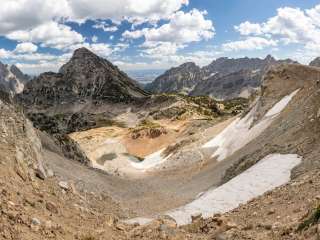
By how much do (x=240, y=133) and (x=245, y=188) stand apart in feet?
116

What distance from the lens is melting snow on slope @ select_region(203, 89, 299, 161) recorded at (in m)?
60.2

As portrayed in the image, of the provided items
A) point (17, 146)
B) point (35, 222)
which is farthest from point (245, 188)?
point (35, 222)

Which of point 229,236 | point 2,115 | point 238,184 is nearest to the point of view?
point 229,236

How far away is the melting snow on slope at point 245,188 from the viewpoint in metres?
29.4

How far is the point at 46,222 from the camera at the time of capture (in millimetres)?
15852

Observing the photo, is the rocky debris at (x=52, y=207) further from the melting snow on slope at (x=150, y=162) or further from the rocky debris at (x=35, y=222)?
the melting snow on slope at (x=150, y=162)

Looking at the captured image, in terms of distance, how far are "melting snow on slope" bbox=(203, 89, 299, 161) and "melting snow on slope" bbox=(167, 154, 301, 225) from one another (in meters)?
22.8

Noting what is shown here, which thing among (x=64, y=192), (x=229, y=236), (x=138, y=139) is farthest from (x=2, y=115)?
(x=138, y=139)

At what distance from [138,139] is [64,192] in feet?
298

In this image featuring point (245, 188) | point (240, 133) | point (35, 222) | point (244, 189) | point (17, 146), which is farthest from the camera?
point (240, 133)

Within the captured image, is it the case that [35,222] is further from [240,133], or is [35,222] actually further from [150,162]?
[150,162]

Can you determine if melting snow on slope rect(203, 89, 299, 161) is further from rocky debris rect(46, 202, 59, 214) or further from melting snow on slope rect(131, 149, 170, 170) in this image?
rocky debris rect(46, 202, 59, 214)

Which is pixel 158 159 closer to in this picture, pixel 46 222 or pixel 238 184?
pixel 238 184

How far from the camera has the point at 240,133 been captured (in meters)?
66.9
